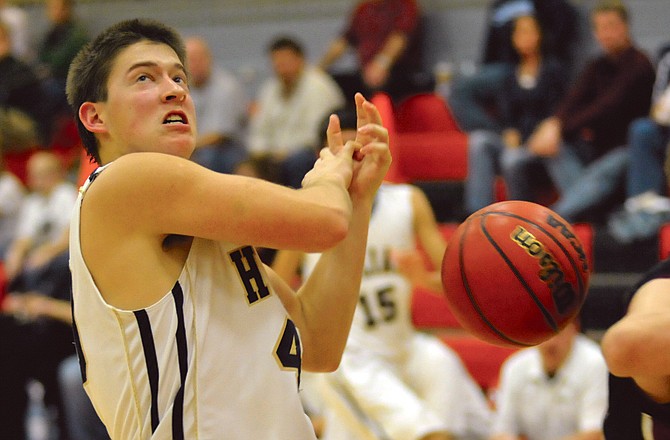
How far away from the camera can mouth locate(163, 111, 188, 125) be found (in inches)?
91.2

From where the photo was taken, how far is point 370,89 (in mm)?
8766

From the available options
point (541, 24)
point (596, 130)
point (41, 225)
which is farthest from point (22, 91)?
point (596, 130)

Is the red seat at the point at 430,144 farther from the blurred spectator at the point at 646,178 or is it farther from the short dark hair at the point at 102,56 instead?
the short dark hair at the point at 102,56

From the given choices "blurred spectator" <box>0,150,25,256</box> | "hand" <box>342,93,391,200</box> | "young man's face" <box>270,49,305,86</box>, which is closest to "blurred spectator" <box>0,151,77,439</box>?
"blurred spectator" <box>0,150,25,256</box>

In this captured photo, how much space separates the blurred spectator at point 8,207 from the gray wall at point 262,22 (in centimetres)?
284

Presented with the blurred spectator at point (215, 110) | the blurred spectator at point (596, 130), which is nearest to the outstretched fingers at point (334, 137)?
the blurred spectator at point (596, 130)

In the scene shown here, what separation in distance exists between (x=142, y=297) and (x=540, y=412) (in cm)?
392

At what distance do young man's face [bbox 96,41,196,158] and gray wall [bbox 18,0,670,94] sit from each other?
7338mm

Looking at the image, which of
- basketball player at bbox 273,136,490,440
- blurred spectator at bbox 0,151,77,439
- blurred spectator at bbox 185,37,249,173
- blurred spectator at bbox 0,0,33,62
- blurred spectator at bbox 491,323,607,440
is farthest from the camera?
blurred spectator at bbox 0,0,33,62

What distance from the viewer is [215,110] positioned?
29.8ft

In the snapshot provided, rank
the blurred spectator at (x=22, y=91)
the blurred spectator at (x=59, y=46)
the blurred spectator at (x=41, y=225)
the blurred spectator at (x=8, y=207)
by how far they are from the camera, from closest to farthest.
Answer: the blurred spectator at (x=41, y=225) < the blurred spectator at (x=8, y=207) < the blurred spectator at (x=22, y=91) < the blurred spectator at (x=59, y=46)

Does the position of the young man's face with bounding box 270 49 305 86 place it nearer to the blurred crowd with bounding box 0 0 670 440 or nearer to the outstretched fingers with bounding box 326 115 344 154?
the blurred crowd with bounding box 0 0 670 440

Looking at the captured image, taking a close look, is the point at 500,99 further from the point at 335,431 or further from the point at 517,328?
the point at 517,328

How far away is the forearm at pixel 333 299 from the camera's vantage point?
259 cm
